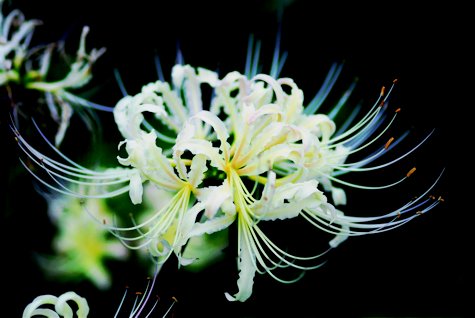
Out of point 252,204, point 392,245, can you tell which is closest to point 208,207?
Result: point 252,204

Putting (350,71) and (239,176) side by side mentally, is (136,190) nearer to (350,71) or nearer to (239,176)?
(239,176)

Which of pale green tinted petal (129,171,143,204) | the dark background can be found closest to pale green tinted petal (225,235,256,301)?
pale green tinted petal (129,171,143,204)

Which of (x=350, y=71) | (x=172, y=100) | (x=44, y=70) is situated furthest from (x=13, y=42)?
(x=350, y=71)

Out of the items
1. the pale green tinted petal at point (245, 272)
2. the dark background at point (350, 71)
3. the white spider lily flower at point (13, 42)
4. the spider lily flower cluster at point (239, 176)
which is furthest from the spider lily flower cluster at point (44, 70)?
the pale green tinted petal at point (245, 272)

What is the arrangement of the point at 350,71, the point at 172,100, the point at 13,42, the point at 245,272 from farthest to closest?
1. the point at 350,71
2. the point at 13,42
3. the point at 172,100
4. the point at 245,272

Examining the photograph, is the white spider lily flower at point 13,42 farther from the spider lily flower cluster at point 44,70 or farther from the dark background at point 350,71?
the dark background at point 350,71

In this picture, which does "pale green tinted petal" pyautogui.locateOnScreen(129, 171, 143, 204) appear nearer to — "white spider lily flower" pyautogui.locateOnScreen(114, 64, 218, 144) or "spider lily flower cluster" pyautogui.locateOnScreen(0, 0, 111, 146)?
"white spider lily flower" pyautogui.locateOnScreen(114, 64, 218, 144)

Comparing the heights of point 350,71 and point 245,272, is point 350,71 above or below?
above
